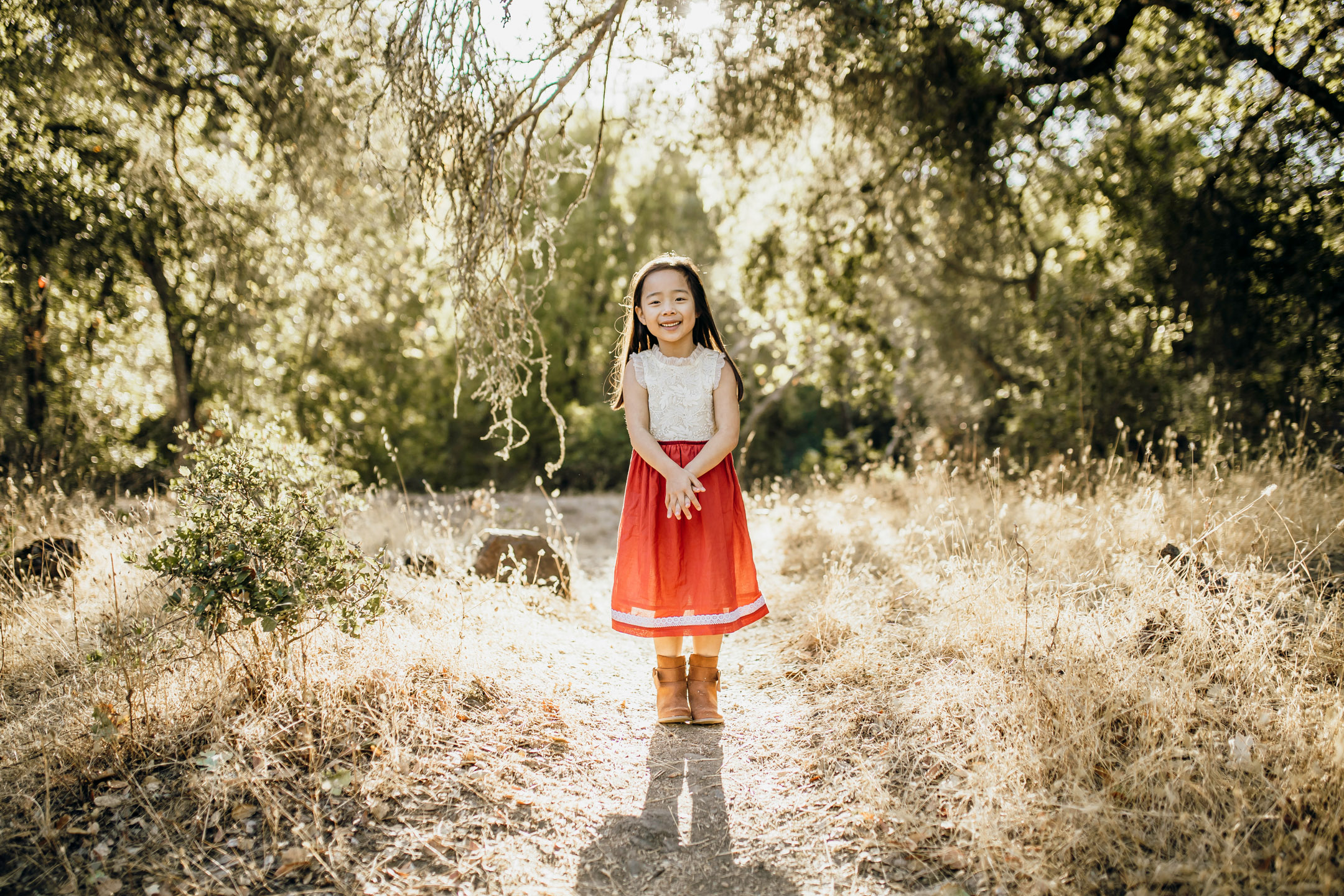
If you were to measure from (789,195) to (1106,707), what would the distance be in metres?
6.49

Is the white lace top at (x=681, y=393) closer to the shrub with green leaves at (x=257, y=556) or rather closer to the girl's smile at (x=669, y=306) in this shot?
the girl's smile at (x=669, y=306)

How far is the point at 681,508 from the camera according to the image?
2.99 meters

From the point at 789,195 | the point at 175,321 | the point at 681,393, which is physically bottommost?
the point at 681,393

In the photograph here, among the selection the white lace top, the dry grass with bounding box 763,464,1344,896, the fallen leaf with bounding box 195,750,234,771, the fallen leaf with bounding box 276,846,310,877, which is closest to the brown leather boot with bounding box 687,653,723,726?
the dry grass with bounding box 763,464,1344,896

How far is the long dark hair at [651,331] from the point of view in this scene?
10.9 feet

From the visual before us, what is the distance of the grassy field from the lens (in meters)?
2.05

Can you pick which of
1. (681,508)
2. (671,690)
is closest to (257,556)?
(681,508)

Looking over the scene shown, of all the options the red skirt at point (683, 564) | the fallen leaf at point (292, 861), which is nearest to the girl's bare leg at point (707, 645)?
the red skirt at point (683, 564)

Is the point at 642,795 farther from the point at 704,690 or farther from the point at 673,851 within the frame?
the point at 704,690

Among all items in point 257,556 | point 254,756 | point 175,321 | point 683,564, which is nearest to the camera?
point 254,756

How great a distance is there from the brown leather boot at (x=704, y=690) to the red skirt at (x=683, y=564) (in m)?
0.27

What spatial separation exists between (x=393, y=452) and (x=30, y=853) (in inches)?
98.3

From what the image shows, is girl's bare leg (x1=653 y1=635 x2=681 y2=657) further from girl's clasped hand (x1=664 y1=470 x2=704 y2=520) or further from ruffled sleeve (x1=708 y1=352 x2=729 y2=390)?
ruffled sleeve (x1=708 y1=352 x2=729 y2=390)

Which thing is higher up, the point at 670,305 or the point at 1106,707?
the point at 670,305
